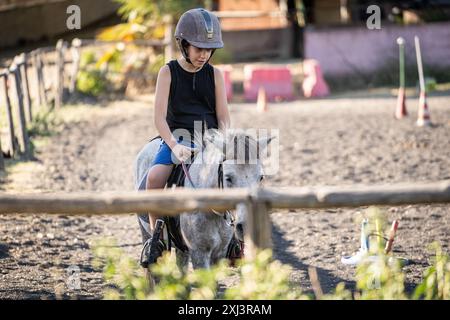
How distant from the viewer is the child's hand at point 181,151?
5273 millimetres

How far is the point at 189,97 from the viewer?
18.1 feet

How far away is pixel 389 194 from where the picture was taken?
4.18m

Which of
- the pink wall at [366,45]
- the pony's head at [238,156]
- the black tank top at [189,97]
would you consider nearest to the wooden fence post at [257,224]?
the pony's head at [238,156]

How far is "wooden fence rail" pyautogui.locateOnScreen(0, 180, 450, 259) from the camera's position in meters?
4.17

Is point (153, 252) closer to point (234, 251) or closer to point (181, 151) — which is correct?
point (234, 251)

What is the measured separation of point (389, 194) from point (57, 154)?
905cm

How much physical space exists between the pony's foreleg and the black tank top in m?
0.86

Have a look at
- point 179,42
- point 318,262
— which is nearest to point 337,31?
point 318,262

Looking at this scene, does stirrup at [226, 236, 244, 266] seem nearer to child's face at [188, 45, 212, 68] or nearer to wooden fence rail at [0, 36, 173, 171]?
child's face at [188, 45, 212, 68]

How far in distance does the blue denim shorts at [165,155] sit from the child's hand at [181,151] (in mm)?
112

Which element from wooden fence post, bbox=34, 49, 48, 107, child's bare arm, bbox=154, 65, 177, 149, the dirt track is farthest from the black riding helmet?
wooden fence post, bbox=34, 49, 48, 107

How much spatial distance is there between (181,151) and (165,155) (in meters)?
0.20

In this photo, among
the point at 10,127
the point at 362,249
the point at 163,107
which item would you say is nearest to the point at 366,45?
the point at 10,127
